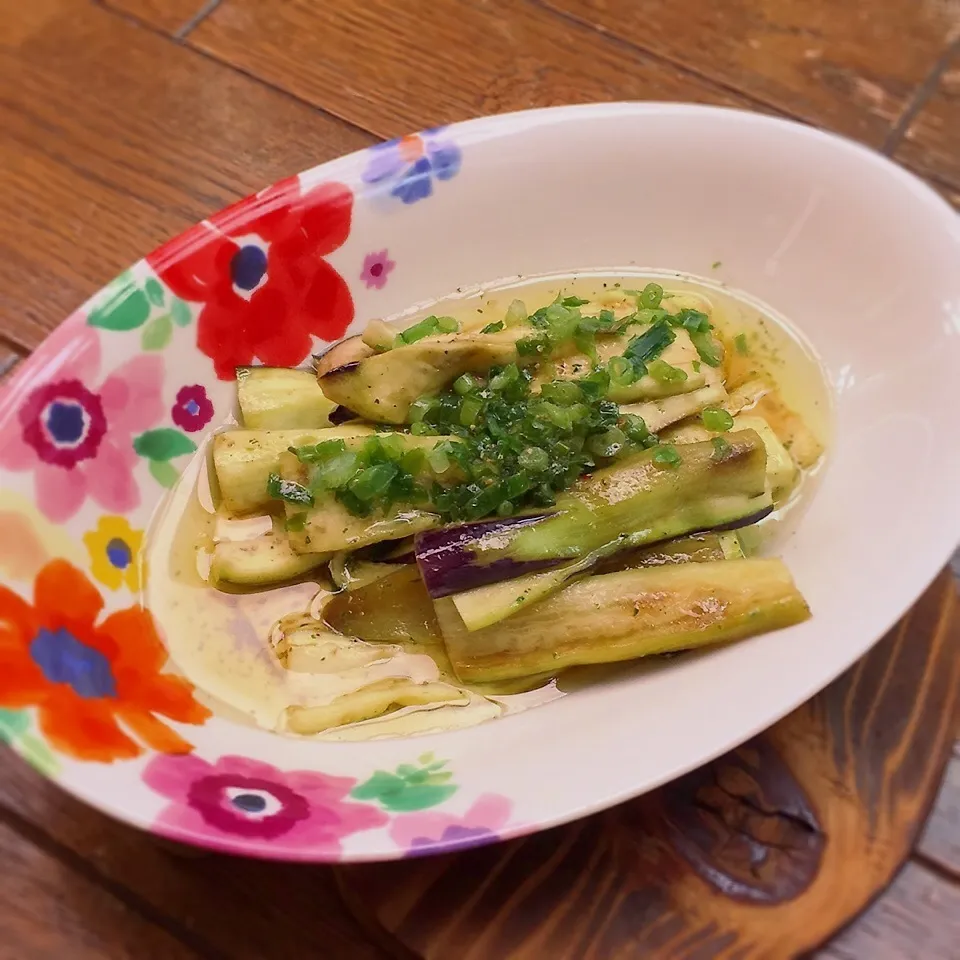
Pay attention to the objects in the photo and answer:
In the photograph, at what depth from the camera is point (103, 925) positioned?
95 cm

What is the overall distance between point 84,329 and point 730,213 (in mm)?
777

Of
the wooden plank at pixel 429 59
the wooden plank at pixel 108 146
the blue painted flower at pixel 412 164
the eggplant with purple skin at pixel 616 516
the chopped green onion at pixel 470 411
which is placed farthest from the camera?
the wooden plank at pixel 429 59

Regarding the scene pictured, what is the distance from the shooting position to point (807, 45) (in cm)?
152

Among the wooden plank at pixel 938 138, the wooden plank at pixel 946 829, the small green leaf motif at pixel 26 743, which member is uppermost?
the wooden plank at pixel 938 138

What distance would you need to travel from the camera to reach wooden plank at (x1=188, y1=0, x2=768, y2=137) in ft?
4.81

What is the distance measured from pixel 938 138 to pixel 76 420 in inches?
51.3

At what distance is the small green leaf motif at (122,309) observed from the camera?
96 cm

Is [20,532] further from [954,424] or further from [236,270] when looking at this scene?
[954,424]

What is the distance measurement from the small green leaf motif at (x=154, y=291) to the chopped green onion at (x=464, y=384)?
0.98ft

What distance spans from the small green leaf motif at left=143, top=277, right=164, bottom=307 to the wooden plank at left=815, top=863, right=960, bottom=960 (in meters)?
0.96

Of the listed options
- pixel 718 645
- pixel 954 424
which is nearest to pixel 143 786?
pixel 718 645

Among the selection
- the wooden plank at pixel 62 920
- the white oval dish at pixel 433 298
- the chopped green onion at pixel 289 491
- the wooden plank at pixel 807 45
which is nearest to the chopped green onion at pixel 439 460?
the chopped green onion at pixel 289 491

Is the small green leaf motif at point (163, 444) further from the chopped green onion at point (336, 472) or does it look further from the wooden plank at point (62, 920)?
the wooden plank at point (62, 920)

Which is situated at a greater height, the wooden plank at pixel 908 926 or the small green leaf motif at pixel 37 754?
the small green leaf motif at pixel 37 754
